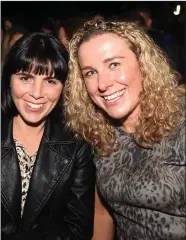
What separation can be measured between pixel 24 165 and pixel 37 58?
1.99 feet

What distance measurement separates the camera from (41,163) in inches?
69.8

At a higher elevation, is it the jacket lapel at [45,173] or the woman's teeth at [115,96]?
the woman's teeth at [115,96]

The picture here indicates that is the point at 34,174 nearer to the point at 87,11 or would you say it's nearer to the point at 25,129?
the point at 25,129

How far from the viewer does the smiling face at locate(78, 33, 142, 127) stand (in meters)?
1.62

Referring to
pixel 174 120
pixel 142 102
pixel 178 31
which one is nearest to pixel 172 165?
pixel 174 120

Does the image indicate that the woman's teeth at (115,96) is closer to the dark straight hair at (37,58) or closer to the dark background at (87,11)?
the dark straight hair at (37,58)

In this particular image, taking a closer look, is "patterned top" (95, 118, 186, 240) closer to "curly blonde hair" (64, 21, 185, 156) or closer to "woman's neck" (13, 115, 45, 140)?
"curly blonde hair" (64, 21, 185, 156)

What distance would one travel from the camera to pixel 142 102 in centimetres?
171

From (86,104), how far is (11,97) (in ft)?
1.50

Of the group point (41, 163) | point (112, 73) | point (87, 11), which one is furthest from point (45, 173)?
point (87, 11)

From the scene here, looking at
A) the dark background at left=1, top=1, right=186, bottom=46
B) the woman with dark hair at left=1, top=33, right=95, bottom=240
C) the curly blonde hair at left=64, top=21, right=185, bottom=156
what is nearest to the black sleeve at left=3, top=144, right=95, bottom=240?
the woman with dark hair at left=1, top=33, right=95, bottom=240

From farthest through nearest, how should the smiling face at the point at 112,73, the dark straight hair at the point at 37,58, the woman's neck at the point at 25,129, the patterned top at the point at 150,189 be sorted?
the woman's neck at the point at 25,129, the dark straight hair at the point at 37,58, the smiling face at the point at 112,73, the patterned top at the point at 150,189

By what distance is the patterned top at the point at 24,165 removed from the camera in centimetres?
175

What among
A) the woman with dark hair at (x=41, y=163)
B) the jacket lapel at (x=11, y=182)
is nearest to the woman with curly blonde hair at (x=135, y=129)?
the woman with dark hair at (x=41, y=163)
